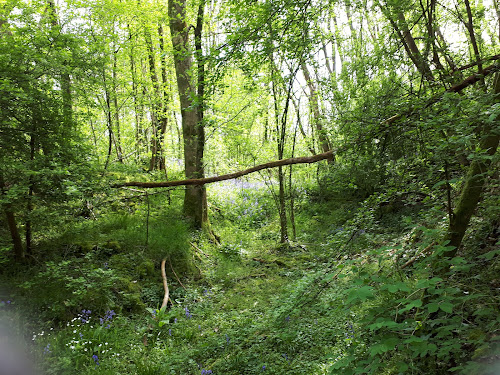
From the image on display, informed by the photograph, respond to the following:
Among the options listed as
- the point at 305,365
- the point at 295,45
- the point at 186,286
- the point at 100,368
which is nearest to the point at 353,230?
the point at 305,365

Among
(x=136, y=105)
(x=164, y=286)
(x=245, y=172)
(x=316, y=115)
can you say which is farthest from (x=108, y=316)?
(x=316, y=115)

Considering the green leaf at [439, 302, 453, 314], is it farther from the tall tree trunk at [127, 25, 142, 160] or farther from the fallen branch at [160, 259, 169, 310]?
the tall tree trunk at [127, 25, 142, 160]

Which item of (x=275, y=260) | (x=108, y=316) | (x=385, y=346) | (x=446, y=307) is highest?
(x=446, y=307)

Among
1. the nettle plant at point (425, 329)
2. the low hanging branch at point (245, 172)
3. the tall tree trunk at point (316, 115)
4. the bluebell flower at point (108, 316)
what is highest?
the tall tree trunk at point (316, 115)

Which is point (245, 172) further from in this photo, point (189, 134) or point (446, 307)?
point (189, 134)

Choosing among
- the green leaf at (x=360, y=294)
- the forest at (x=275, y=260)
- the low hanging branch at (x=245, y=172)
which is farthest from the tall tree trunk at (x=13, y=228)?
the green leaf at (x=360, y=294)

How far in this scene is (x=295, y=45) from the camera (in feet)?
11.5

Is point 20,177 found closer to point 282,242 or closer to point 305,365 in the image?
point 305,365

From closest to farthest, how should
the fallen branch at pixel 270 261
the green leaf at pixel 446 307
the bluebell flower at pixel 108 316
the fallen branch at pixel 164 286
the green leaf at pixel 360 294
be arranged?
1. the green leaf at pixel 446 307
2. the green leaf at pixel 360 294
3. the bluebell flower at pixel 108 316
4. the fallen branch at pixel 164 286
5. the fallen branch at pixel 270 261

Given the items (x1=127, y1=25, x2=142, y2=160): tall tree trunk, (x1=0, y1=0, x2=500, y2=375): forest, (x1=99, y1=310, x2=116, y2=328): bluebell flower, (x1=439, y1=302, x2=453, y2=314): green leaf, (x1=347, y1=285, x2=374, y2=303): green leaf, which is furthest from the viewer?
(x1=127, y1=25, x2=142, y2=160): tall tree trunk

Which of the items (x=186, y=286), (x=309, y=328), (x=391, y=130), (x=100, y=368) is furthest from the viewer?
(x=186, y=286)

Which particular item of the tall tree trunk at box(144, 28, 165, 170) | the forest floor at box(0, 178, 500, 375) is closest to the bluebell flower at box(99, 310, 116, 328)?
the forest floor at box(0, 178, 500, 375)

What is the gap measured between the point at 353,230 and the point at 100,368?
9.63ft

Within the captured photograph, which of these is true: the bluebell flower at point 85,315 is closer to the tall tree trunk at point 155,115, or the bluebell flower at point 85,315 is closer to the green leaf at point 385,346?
the green leaf at point 385,346
